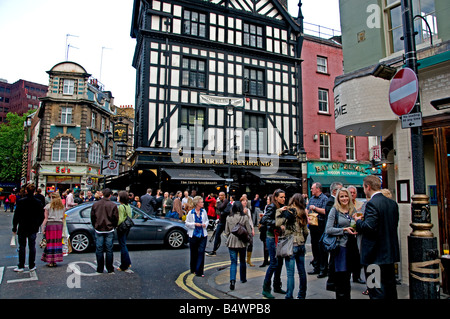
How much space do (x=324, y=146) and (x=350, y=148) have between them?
101 inches

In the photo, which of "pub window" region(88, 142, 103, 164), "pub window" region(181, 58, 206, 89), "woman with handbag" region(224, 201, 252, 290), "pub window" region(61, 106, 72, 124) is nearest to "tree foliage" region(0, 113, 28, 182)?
"pub window" region(88, 142, 103, 164)

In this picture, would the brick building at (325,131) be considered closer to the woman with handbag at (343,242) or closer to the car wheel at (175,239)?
the car wheel at (175,239)

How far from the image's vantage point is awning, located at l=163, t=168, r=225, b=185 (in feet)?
60.4

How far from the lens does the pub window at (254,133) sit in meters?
21.9

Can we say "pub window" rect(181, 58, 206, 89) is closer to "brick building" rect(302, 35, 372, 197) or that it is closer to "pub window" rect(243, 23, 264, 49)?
"pub window" rect(243, 23, 264, 49)

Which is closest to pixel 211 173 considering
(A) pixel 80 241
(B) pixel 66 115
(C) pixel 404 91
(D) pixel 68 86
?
(A) pixel 80 241

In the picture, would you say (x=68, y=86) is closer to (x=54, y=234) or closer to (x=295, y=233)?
(x=54, y=234)

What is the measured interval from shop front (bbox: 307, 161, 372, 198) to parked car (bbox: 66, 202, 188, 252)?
49.4 feet

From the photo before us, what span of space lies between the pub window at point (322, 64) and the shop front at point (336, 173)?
23.9 feet

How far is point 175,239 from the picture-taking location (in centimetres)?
1026

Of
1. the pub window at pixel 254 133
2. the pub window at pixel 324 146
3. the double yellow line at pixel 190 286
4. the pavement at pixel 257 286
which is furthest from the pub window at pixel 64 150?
the pavement at pixel 257 286

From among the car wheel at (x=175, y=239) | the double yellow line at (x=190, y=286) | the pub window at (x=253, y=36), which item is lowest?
the double yellow line at (x=190, y=286)

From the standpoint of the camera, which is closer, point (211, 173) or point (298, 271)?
point (298, 271)
